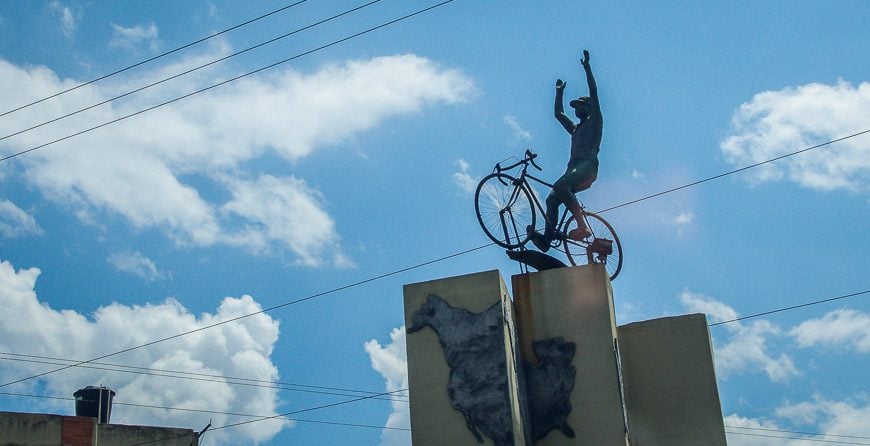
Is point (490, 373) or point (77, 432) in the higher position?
point (77, 432)

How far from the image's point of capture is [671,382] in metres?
19.7

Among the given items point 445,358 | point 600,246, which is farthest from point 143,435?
point 600,246

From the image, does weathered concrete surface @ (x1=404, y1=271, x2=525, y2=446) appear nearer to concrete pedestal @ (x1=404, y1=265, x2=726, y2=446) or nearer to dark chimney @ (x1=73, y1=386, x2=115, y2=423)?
concrete pedestal @ (x1=404, y1=265, x2=726, y2=446)

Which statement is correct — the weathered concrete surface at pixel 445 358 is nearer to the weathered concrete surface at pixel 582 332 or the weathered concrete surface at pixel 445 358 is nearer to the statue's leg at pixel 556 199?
the weathered concrete surface at pixel 582 332

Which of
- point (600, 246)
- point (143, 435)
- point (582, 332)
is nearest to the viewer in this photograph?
point (582, 332)

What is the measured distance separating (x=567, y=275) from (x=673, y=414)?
10.2 feet

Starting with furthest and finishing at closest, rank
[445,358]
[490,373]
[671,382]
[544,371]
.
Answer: [671,382]
[544,371]
[445,358]
[490,373]

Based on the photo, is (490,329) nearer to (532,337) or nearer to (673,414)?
(532,337)

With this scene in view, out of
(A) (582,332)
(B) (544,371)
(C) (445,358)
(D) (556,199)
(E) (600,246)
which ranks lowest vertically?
(B) (544,371)

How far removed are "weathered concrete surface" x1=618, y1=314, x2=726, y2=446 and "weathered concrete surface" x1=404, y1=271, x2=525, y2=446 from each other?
276 cm

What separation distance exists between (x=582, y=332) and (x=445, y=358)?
91.5 inches

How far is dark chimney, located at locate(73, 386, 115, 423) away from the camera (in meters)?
30.8

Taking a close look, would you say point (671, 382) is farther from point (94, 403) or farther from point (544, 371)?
point (94, 403)

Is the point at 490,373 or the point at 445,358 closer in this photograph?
the point at 490,373
